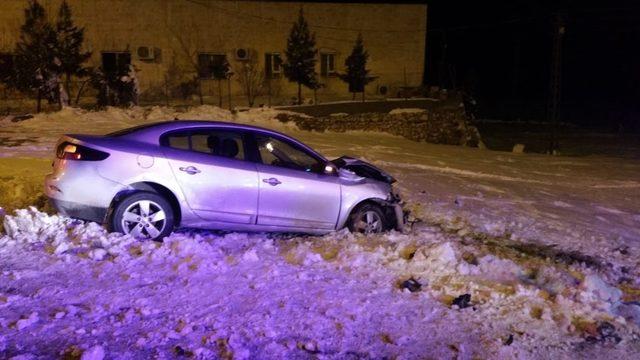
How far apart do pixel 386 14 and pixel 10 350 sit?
31.9 m

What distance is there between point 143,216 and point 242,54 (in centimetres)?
2557

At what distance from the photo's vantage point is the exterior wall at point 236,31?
29.5 m

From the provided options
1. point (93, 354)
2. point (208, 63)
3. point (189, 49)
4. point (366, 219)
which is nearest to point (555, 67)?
point (208, 63)

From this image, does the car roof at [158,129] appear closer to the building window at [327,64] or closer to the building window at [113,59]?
the building window at [113,59]

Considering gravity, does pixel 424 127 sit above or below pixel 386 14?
below

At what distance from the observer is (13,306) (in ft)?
17.7

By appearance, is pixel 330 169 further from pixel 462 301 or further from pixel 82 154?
pixel 82 154

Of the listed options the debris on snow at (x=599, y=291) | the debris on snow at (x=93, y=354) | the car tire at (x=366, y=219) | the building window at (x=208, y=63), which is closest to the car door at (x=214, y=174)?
the car tire at (x=366, y=219)

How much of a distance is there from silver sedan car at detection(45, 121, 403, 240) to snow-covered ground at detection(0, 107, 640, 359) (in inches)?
10.3

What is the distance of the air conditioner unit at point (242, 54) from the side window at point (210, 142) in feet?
81.3

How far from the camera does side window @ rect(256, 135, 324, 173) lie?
7967mm

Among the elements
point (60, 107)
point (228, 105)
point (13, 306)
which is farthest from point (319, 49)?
point (13, 306)

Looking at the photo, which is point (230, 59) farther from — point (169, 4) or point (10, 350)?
point (10, 350)

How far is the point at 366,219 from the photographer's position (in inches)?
329
